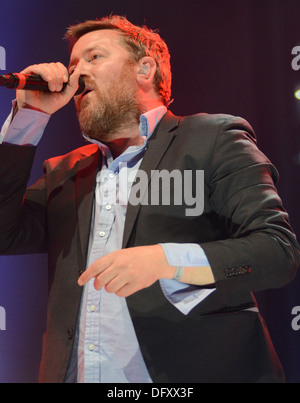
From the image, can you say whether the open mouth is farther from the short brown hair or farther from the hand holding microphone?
the short brown hair

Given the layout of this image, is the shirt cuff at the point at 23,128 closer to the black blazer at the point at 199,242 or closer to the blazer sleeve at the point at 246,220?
the black blazer at the point at 199,242

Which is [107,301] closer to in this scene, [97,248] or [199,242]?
[97,248]

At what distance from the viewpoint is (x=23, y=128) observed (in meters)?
1.42

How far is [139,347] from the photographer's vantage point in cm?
123

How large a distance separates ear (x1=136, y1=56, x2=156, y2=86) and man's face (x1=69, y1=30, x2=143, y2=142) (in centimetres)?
4

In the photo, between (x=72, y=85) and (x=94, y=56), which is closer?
(x=72, y=85)

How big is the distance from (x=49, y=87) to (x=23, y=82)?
0.09 metres

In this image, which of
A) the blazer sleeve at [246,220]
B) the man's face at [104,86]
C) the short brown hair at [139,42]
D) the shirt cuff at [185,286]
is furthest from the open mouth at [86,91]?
the shirt cuff at [185,286]

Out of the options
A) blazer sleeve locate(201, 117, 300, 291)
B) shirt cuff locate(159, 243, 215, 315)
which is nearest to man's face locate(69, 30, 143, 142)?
blazer sleeve locate(201, 117, 300, 291)

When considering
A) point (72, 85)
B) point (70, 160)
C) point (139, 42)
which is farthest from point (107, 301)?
point (139, 42)

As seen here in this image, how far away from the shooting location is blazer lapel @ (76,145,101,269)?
135cm

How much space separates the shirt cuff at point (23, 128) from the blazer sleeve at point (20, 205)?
0.08ft

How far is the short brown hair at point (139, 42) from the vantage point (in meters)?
1.69

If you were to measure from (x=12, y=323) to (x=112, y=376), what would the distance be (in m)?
0.78
